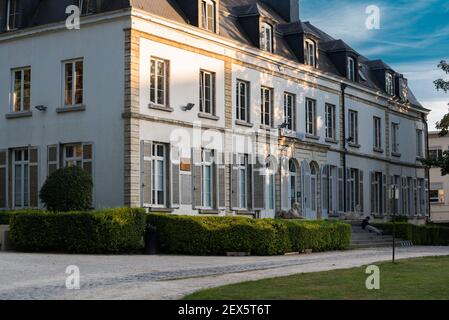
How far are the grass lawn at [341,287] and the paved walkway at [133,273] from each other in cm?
71

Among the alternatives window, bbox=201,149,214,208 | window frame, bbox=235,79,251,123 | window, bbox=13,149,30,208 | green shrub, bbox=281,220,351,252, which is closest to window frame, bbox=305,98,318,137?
window frame, bbox=235,79,251,123

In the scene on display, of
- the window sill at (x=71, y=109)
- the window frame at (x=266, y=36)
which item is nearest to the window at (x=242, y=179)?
the window frame at (x=266, y=36)

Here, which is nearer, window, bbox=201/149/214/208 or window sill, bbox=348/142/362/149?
window, bbox=201/149/214/208

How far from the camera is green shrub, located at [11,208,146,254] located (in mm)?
21672

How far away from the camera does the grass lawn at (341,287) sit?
11055 mm

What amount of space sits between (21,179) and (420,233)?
54.5 ft

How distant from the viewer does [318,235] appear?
25031 millimetres

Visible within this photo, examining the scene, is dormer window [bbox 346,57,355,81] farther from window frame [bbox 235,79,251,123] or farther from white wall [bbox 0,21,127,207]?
white wall [bbox 0,21,127,207]

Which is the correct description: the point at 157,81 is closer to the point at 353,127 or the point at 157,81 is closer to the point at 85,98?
the point at 85,98

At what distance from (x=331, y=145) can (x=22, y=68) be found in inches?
623

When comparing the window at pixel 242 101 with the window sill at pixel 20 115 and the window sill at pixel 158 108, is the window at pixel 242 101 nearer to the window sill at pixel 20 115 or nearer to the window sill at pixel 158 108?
the window sill at pixel 158 108

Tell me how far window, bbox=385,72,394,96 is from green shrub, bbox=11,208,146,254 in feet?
85.1
